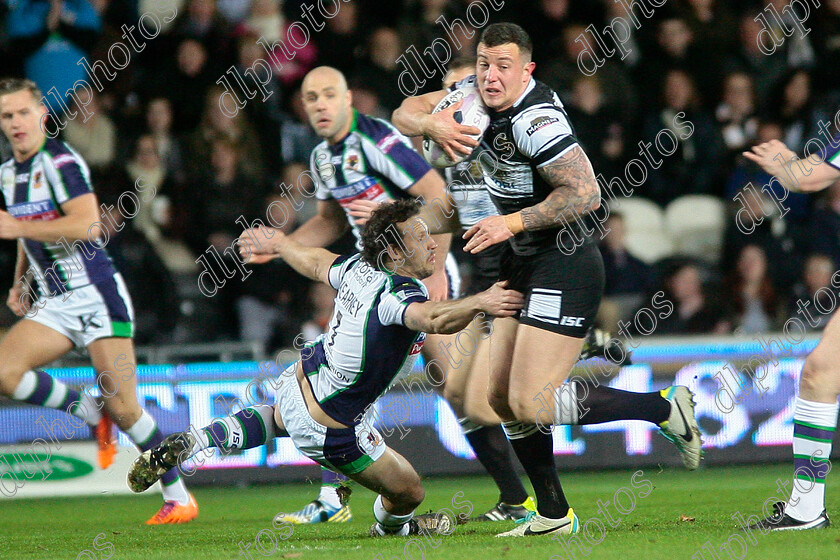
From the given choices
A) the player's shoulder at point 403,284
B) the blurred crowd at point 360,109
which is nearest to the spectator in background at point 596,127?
the blurred crowd at point 360,109

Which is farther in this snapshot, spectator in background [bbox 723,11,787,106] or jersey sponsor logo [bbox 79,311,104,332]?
spectator in background [bbox 723,11,787,106]

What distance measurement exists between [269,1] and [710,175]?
5047 mm

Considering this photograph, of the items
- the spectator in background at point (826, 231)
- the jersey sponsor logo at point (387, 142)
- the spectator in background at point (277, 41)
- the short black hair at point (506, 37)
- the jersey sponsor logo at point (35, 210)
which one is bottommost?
the spectator in background at point (826, 231)

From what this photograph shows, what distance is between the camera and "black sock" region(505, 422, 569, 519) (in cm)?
537

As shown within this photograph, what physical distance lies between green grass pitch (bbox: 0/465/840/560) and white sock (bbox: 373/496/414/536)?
123 millimetres

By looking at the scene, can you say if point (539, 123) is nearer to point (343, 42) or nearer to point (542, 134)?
point (542, 134)

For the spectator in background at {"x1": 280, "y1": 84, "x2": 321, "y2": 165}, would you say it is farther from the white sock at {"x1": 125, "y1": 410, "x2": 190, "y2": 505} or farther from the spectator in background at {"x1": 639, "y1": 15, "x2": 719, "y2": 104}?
the white sock at {"x1": 125, "y1": 410, "x2": 190, "y2": 505}

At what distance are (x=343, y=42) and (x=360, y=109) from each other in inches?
49.7

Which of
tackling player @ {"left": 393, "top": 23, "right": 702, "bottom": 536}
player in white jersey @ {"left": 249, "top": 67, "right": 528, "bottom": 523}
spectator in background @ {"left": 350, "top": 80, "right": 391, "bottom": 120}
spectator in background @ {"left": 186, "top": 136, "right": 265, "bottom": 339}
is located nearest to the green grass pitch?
tackling player @ {"left": 393, "top": 23, "right": 702, "bottom": 536}

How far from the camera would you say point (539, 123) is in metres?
5.12

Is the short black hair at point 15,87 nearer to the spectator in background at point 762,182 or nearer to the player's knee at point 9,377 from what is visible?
the player's knee at point 9,377

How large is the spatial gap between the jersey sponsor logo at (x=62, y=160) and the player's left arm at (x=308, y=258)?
195cm

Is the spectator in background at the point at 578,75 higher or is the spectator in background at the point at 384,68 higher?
the spectator in background at the point at 384,68

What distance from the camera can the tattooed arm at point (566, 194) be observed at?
5047mm
